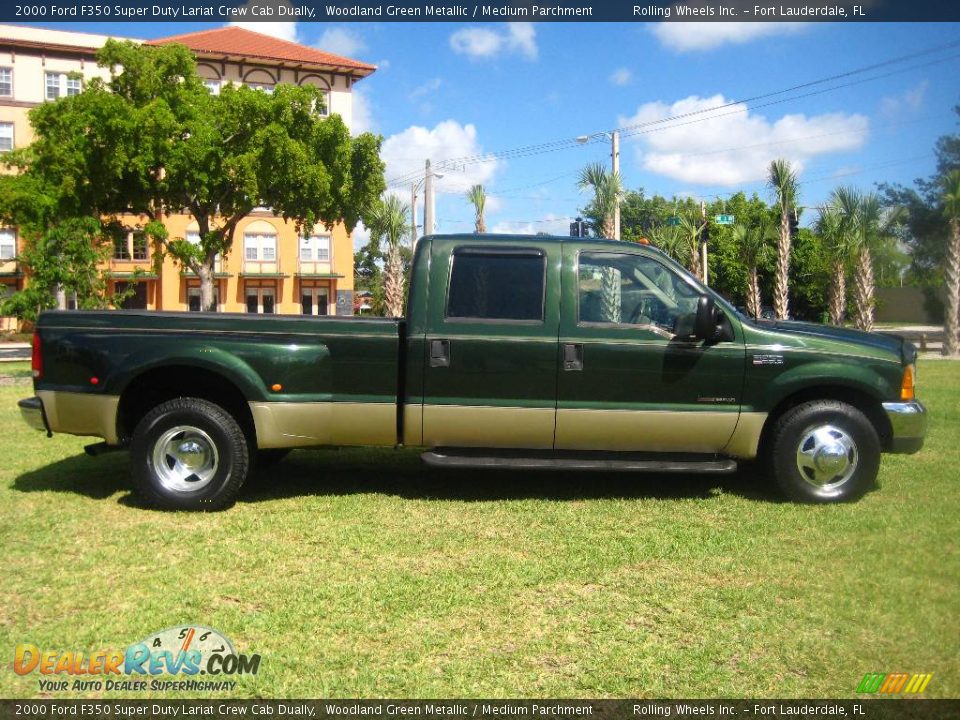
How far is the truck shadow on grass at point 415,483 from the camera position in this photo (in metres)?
6.64

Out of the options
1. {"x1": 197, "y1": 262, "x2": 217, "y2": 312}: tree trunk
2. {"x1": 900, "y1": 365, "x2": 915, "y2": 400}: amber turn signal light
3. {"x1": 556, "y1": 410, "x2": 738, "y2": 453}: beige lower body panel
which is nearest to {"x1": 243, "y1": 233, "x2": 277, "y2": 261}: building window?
{"x1": 197, "y1": 262, "x2": 217, "y2": 312}: tree trunk

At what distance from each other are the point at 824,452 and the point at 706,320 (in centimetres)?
137

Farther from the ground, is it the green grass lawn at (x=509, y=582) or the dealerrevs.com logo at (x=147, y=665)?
the green grass lawn at (x=509, y=582)

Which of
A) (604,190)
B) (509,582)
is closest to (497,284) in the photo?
(509,582)

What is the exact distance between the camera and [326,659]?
369cm

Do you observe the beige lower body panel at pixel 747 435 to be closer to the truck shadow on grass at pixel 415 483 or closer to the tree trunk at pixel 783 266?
the truck shadow on grass at pixel 415 483

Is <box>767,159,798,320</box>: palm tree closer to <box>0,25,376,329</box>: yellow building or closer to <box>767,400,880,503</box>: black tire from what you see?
<box>0,25,376,329</box>: yellow building

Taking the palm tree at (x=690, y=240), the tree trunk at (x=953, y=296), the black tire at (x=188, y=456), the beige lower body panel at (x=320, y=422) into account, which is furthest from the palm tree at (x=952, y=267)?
the black tire at (x=188, y=456)

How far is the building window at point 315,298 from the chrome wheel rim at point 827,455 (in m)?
47.1

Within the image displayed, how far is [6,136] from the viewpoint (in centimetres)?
4500

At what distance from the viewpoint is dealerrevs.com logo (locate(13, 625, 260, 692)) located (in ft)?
11.6

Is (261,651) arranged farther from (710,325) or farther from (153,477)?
(710,325)

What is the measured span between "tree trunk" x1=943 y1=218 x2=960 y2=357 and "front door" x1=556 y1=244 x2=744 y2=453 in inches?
840

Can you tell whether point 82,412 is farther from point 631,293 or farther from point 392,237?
point 392,237
